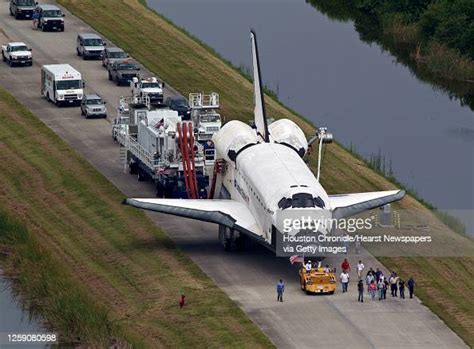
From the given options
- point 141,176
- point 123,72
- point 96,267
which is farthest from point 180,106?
point 96,267

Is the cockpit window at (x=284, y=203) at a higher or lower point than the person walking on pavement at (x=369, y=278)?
higher

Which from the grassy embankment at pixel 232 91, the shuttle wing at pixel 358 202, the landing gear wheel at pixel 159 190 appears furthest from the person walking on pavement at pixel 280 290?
the landing gear wheel at pixel 159 190

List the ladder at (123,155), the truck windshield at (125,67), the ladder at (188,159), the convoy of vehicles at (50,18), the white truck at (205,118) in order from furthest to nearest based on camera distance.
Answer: the convoy of vehicles at (50,18)
the truck windshield at (125,67)
the ladder at (123,155)
the white truck at (205,118)
the ladder at (188,159)

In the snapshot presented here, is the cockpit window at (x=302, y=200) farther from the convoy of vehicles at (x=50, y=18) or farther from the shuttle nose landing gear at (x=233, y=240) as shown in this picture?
the convoy of vehicles at (x=50, y=18)

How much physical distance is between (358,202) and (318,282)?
881 centimetres

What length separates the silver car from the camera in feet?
393

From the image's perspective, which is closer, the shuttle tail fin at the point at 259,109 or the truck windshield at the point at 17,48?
the shuttle tail fin at the point at 259,109

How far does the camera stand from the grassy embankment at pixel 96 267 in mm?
78688

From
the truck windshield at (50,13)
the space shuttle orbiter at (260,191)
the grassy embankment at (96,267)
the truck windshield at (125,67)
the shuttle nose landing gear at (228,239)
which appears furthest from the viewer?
the truck windshield at (50,13)

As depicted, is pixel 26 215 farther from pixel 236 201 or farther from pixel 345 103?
pixel 345 103

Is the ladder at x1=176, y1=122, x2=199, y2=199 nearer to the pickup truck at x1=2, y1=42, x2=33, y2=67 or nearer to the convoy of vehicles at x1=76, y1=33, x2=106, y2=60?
the pickup truck at x1=2, y1=42, x2=33, y2=67

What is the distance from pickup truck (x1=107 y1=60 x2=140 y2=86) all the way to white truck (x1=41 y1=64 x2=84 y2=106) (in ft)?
19.8

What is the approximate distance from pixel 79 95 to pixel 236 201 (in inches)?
1332

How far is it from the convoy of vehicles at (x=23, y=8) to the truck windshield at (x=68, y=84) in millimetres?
29763
